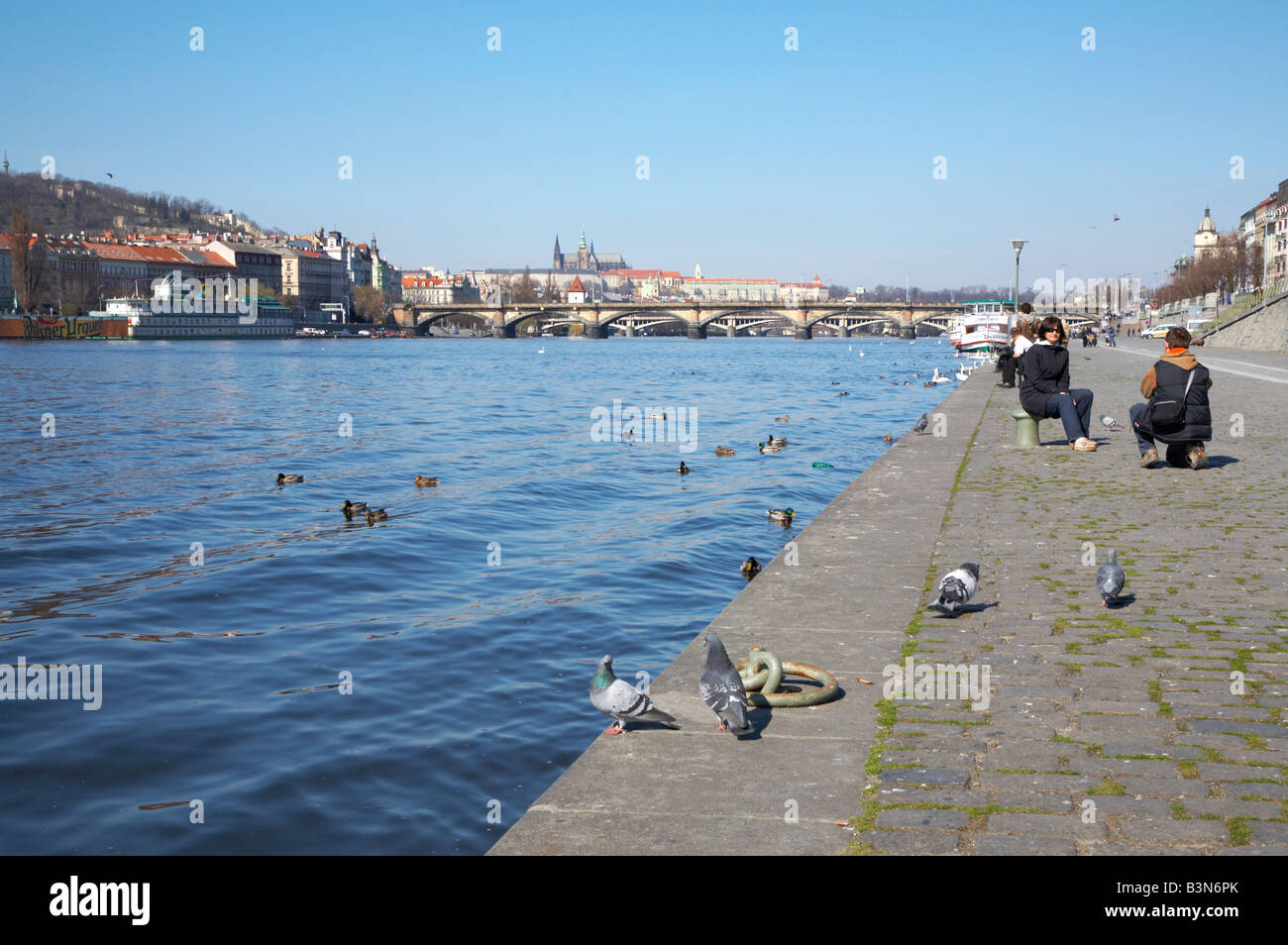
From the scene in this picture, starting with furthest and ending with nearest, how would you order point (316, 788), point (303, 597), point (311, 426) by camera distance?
point (311, 426)
point (303, 597)
point (316, 788)

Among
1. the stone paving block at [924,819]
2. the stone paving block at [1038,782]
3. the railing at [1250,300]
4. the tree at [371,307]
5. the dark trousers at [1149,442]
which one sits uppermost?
the tree at [371,307]

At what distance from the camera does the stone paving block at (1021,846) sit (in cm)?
360

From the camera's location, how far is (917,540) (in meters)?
8.89

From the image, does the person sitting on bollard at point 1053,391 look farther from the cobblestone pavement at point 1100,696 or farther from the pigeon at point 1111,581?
the pigeon at point 1111,581

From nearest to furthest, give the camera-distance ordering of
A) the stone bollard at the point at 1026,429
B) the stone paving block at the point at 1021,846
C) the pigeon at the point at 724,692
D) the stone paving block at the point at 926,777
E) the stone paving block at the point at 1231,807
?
the stone paving block at the point at 1021,846 → the stone paving block at the point at 1231,807 → the stone paving block at the point at 926,777 → the pigeon at the point at 724,692 → the stone bollard at the point at 1026,429

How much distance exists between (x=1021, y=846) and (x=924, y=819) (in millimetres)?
316

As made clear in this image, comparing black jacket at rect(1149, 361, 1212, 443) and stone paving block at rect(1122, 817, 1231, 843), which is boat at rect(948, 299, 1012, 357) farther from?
stone paving block at rect(1122, 817, 1231, 843)

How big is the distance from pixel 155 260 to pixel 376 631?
619 feet

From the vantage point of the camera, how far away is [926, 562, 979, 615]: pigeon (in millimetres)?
6324

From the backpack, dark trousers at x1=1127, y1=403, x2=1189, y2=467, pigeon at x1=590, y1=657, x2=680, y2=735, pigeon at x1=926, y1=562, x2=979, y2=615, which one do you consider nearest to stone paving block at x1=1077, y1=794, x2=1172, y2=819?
pigeon at x1=590, y1=657, x2=680, y2=735

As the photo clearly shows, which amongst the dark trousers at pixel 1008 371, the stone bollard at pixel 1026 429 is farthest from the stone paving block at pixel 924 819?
the dark trousers at pixel 1008 371

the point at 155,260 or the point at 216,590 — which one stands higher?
the point at 155,260
